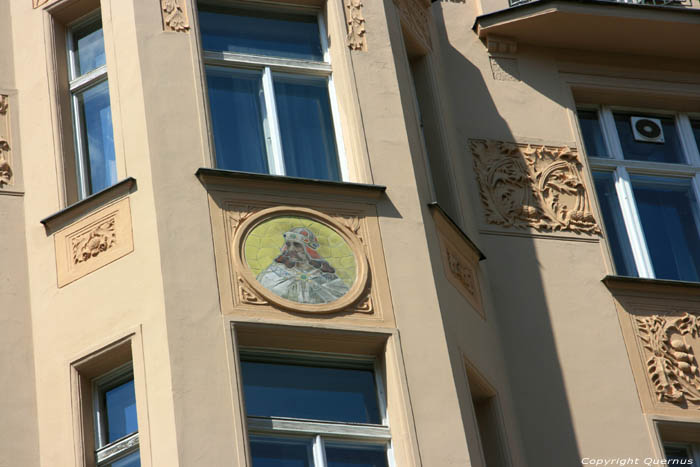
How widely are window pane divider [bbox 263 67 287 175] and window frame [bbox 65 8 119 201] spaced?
1.27m

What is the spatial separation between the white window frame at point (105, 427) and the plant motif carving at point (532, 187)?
4.10m

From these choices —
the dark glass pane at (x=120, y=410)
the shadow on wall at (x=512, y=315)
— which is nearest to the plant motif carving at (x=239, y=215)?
the dark glass pane at (x=120, y=410)

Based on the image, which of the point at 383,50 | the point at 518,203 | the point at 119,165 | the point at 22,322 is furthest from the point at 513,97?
the point at 22,322

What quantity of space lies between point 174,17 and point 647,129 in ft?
17.0

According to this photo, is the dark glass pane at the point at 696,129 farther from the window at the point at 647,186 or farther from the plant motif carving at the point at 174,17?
the plant motif carving at the point at 174,17

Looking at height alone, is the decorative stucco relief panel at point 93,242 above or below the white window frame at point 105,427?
above

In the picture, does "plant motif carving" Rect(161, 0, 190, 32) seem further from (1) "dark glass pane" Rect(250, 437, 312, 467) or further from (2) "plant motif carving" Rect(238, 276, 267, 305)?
(1) "dark glass pane" Rect(250, 437, 312, 467)

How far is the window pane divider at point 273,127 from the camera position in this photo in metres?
12.6

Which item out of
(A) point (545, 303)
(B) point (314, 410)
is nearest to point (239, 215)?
(B) point (314, 410)

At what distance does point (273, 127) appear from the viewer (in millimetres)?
12797

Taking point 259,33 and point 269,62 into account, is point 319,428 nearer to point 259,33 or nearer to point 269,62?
point 269,62

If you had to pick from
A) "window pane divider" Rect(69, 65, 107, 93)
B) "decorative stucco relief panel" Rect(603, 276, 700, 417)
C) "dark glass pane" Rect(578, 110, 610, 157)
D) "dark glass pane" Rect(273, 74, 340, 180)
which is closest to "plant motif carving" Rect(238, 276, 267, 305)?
"dark glass pane" Rect(273, 74, 340, 180)

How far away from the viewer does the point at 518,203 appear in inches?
566

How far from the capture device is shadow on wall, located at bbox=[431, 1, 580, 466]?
12703 millimetres
